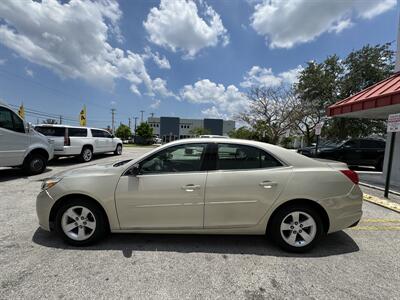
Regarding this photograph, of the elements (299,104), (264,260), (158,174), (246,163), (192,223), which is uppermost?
(299,104)

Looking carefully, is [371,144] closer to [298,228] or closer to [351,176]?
[351,176]

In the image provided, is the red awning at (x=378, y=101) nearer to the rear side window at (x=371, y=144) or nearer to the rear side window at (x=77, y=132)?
the rear side window at (x=371, y=144)

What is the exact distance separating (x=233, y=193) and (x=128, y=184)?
4.57 ft

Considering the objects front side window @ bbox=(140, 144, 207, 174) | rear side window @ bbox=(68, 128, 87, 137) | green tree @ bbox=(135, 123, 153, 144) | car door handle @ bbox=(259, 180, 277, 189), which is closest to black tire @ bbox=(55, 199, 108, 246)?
front side window @ bbox=(140, 144, 207, 174)

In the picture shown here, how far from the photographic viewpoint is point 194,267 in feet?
8.40

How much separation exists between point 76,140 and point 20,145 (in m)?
3.43

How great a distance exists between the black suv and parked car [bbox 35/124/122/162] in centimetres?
1145

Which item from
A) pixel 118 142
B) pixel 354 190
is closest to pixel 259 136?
pixel 118 142

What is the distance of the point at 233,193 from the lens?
2818 mm

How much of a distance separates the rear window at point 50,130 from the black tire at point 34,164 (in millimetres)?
2370

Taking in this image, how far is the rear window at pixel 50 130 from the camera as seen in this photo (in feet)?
30.9

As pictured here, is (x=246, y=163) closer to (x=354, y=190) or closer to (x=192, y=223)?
(x=192, y=223)

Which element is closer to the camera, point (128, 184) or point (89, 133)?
point (128, 184)

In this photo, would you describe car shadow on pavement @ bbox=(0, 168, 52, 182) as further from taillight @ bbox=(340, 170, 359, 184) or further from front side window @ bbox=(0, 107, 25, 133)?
taillight @ bbox=(340, 170, 359, 184)
